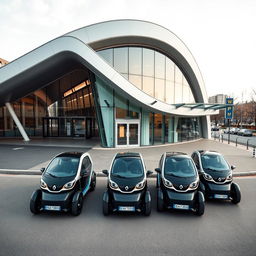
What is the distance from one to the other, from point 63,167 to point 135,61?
1473 centimetres

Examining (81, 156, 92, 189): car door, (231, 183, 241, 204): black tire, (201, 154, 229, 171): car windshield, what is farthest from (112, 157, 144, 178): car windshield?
(231, 183, 241, 204): black tire

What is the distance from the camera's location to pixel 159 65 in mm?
18922

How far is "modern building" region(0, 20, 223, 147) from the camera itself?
1327 centimetres

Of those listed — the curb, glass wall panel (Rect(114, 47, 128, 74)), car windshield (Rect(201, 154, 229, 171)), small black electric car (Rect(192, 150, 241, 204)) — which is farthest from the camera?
glass wall panel (Rect(114, 47, 128, 74))

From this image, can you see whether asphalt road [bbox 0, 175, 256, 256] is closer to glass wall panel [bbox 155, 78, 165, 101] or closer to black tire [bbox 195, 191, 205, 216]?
black tire [bbox 195, 191, 205, 216]

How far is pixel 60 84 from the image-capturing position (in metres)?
22.2

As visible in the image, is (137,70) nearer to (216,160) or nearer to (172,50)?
(172,50)

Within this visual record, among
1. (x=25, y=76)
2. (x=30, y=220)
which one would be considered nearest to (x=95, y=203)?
(x=30, y=220)

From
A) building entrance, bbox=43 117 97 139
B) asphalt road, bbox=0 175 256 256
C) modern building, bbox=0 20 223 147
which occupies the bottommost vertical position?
asphalt road, bbox=0 175 256 256

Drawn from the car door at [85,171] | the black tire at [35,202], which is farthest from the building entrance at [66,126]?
the black tire at [35,202]

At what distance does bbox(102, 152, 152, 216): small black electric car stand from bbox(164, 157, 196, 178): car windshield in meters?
0.94

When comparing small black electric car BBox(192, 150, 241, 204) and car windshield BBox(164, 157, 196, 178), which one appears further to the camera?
small black electric car BBox(192, 150, 241, 204)

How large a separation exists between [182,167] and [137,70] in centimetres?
1385

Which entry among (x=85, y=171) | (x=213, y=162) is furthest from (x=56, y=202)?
(x=213, y=162)
